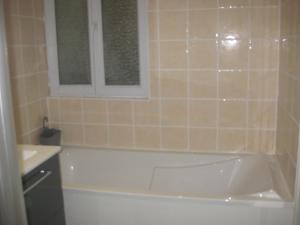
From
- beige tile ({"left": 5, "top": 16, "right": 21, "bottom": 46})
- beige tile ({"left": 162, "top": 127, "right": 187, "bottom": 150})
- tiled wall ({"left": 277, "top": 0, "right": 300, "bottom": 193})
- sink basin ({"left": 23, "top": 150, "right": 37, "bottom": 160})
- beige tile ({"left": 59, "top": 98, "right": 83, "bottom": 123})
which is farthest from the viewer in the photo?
beige tile ({"left": 59, "top": 98, "right": 83, "bottom": 123})

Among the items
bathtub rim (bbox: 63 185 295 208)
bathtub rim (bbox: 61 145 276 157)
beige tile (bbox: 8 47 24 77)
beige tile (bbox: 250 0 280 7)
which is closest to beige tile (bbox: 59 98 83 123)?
bathtub rim (bbox: 61 145 276 157)

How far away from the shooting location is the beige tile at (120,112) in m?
2.66

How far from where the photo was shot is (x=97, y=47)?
2617 mm

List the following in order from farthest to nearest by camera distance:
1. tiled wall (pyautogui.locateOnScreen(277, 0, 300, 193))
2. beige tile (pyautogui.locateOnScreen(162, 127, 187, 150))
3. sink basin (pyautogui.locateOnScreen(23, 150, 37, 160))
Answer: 1. beige tile (pyautogui.locateOnScreen(162, 127, 187, 150))
2. tiled wall (pyautogui.locateOnScreen(277, 0, 300, 193))
3. sink basin (pyautogui.locateOnScreen(23, 150, 37, 160))

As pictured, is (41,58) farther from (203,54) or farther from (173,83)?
(203,54)

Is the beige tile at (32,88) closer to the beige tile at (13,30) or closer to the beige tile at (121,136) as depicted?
the beige tile at (13,30)

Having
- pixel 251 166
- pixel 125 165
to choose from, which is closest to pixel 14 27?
pixel 125 165

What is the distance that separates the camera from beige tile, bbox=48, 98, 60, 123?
109 inches

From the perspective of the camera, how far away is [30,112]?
8.43 feet

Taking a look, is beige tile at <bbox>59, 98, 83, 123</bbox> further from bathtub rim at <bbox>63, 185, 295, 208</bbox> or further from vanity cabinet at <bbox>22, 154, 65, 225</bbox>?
vanity cabinet at <bbox>22, 154, 65, 225</bbox>

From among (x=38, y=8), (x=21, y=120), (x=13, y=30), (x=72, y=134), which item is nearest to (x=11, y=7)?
(x=13, y=30)

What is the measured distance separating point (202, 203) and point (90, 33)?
1.58m

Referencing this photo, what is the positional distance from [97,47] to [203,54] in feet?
2.77

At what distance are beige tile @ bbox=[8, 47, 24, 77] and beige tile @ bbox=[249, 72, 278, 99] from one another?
1.70 m
